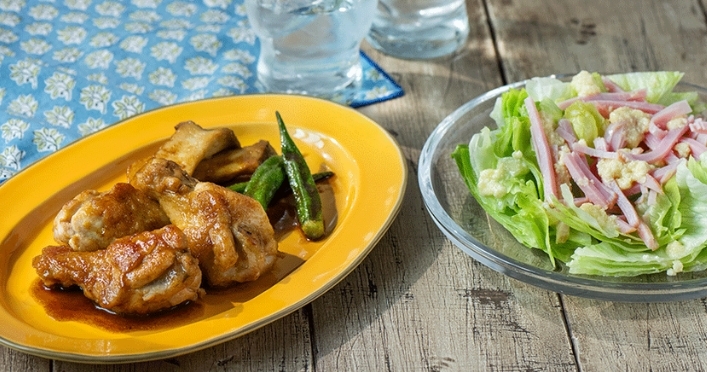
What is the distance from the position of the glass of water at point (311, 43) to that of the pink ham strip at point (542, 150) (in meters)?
1.08

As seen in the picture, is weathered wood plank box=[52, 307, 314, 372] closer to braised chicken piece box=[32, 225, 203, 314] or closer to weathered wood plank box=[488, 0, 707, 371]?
braised chicken piece box=[32, 225, 203, 314]

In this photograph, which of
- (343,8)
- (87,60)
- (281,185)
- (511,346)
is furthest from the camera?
(87,60)

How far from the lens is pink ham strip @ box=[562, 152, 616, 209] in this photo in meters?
2.84

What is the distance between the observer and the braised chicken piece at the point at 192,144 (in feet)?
10.5

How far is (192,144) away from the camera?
3.23 metres

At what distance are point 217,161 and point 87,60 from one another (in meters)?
1.28

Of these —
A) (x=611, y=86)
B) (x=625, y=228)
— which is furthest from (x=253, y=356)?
(x=611, y=86)

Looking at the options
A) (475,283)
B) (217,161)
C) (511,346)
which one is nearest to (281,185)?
(217,161)

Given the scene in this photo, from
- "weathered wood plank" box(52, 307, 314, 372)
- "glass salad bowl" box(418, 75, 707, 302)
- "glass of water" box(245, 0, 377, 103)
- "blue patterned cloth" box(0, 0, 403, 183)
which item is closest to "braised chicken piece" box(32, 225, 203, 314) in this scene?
"weathered wood plank" box(52, 307, 314, 372)

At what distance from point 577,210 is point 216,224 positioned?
3.87 ft

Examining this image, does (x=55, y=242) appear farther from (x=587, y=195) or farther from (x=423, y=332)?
(x=587, y=195)

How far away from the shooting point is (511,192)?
297 centimetres

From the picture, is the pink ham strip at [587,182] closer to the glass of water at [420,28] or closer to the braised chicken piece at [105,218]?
the braised chicken piece at [105,218]

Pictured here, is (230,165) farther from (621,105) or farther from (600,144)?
(621,105)
